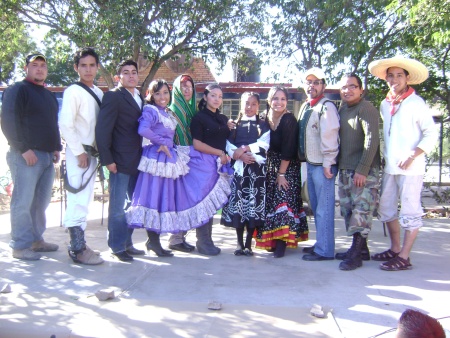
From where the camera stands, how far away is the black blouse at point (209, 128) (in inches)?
201

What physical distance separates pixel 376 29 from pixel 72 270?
6.35 metres

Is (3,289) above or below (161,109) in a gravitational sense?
below

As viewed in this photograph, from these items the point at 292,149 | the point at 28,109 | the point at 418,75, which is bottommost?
the point at 292,149

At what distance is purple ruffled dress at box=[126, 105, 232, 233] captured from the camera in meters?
4.89

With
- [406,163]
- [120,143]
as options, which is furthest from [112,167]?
[406,163]

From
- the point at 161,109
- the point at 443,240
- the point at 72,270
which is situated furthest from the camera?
the point at 443,240

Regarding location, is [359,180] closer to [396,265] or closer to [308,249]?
[396,265]

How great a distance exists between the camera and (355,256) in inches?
189

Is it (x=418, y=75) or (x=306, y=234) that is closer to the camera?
(x=418, y=75)

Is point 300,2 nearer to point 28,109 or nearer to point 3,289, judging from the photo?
point 28,109

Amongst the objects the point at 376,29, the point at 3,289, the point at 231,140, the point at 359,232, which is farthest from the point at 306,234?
the point at 376,29

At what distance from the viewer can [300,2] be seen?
8992 millimetres

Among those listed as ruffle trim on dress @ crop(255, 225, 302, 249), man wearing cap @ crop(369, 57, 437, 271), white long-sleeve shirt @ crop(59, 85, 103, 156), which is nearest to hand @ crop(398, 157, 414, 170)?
man wearing cap @ crop(369, 57, 437, 271)

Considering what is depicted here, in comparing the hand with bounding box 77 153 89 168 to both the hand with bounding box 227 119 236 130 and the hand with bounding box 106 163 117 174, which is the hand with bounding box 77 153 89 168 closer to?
the hand with bounding box 106 163 117 174
